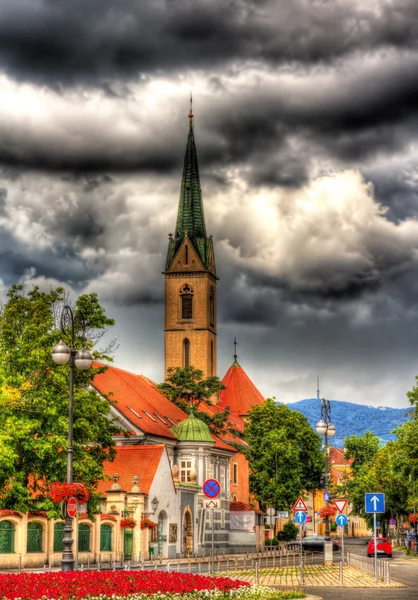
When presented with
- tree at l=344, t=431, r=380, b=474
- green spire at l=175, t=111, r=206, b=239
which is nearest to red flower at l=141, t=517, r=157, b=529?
green spire at l=175, t=111, r=206, b=239

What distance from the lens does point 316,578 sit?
34.9 metres

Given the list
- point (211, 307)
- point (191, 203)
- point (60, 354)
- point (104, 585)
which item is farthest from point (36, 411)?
point (191, 203)

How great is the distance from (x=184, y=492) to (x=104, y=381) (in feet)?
39.5

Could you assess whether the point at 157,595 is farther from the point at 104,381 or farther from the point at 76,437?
the point at 104,381

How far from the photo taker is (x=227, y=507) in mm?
75625

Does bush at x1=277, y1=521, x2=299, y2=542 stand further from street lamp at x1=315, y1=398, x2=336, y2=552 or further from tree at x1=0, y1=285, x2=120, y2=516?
tree at x1=0, y1=285, x2=120, y2=516

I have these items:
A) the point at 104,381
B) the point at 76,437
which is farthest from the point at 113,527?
the point at 104,381

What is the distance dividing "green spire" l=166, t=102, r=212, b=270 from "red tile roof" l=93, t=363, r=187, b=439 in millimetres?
38131

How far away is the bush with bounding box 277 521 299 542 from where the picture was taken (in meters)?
95.8

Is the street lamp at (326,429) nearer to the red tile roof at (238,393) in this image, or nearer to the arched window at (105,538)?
the arched window at (105,538)

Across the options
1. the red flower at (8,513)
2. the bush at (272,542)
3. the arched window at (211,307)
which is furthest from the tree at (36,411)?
the arched window at (211,307)

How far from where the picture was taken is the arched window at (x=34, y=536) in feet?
134

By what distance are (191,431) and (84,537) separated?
25819 millimetres

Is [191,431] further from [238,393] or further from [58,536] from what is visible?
[238,393]
